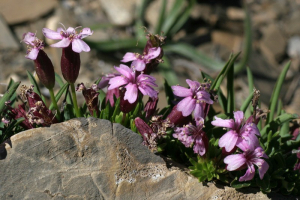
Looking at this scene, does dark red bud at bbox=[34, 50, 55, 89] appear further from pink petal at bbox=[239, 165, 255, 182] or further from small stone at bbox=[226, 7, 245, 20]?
small stone at bbox=[226, 7, 245, 20]

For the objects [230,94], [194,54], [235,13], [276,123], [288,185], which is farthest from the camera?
[235,13]

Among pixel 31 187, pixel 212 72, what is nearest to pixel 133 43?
pixel 212 72

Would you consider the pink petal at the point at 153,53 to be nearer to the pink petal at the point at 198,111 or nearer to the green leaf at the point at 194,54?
the pink petal at the point at 198,111

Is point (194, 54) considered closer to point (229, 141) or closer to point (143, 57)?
point (143, 57)

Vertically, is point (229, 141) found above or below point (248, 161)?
above

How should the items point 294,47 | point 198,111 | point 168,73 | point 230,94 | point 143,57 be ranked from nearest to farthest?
point 198,111, point 143,57, point 230,94, point 168,73, point 294,47

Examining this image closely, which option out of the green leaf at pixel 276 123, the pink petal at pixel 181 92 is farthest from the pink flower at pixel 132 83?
the green leaf at pixel 276 123

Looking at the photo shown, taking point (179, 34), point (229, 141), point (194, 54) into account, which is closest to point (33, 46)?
point (229, 141)

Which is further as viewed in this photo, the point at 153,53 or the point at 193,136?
the point at 153,53
